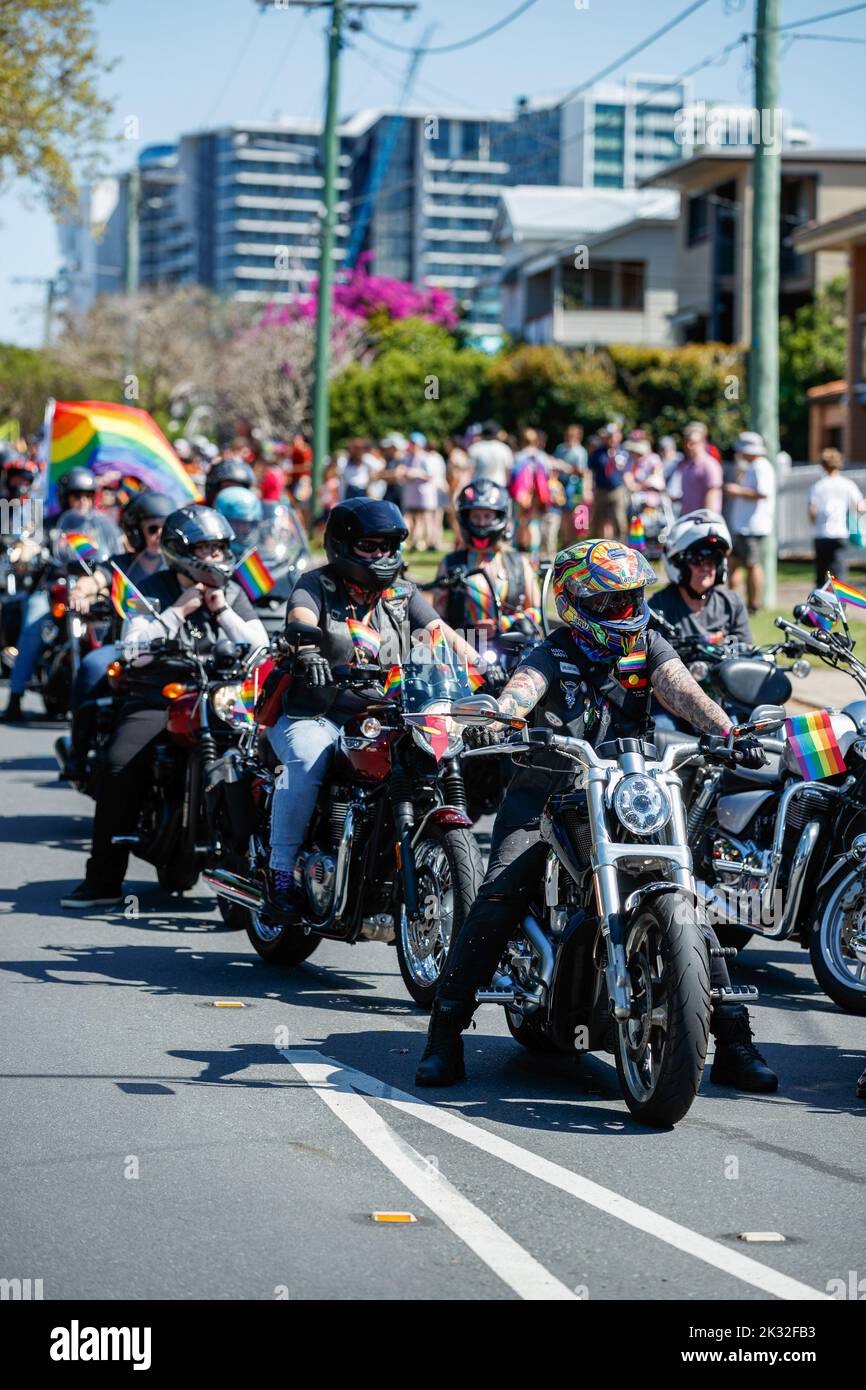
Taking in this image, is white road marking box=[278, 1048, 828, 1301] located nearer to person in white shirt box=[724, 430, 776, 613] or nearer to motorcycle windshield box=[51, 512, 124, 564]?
motorcycle windshield box=[51, 512, 124, 564]

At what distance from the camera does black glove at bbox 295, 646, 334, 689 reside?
811 cm

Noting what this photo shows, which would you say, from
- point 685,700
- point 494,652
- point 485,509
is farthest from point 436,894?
point 485,509

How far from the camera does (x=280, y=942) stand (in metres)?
8.84

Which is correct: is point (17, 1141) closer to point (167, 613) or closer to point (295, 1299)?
point (295, 1299)

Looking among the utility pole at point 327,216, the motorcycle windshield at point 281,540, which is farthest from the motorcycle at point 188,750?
the utility pole at point 327,216

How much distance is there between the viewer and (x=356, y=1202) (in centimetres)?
566

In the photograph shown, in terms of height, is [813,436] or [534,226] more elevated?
[534,226]

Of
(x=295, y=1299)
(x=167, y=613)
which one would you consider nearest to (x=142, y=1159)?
(x=295, y=1299)

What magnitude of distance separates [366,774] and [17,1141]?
8.31 ft

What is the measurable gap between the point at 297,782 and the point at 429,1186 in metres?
2.89

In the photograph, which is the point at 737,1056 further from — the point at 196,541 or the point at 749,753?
the point at 196,541

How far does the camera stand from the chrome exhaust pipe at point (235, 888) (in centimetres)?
870

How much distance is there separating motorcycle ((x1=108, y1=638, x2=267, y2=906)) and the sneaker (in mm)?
255

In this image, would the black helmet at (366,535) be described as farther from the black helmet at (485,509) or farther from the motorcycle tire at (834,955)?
the black helmet at (485,509)
